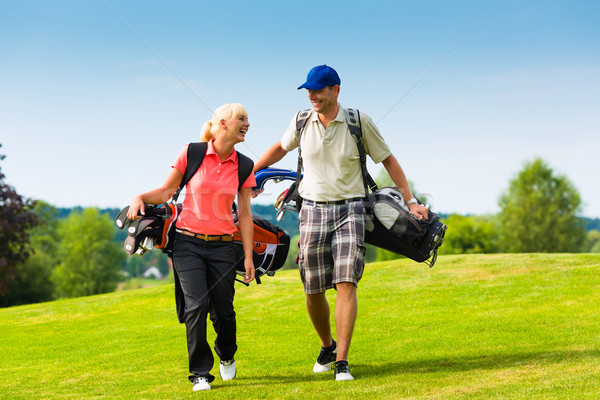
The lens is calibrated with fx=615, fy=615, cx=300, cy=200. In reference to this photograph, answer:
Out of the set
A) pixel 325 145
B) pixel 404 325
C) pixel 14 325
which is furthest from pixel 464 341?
pixel 14 325

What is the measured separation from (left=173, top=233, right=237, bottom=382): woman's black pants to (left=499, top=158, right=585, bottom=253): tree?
5329 cm

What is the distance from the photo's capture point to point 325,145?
17.7 feet

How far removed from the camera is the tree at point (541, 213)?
179 ft

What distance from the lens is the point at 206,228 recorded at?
5352 mm

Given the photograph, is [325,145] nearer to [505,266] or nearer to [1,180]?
[505,266]

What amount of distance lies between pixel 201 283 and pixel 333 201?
1.35m

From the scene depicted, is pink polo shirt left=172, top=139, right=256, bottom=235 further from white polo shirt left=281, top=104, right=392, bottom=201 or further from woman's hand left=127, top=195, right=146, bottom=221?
white polo shirt left=281, top=104, right=392, bottom=201

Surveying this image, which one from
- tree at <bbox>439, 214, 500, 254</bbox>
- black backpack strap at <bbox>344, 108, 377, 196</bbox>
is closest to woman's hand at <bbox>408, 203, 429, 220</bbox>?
black backpack strap at <bbox>344, 108, 377, 196</bbox>

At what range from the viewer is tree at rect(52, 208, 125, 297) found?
5594cm

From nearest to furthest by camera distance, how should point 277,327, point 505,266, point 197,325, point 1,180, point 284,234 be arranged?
point 197,325 < point 284,234 < point 277,327 < point 505,266 < point 1,180

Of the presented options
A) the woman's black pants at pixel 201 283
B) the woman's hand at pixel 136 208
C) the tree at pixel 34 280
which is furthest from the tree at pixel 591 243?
the woman's hand at pixel 136 208

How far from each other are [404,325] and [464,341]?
1.57 m

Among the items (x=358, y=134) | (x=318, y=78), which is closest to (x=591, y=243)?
(x=358, y=134)

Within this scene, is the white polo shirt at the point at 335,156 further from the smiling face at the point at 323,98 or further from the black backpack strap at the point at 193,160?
the black backpack strap at the point at 193,160
